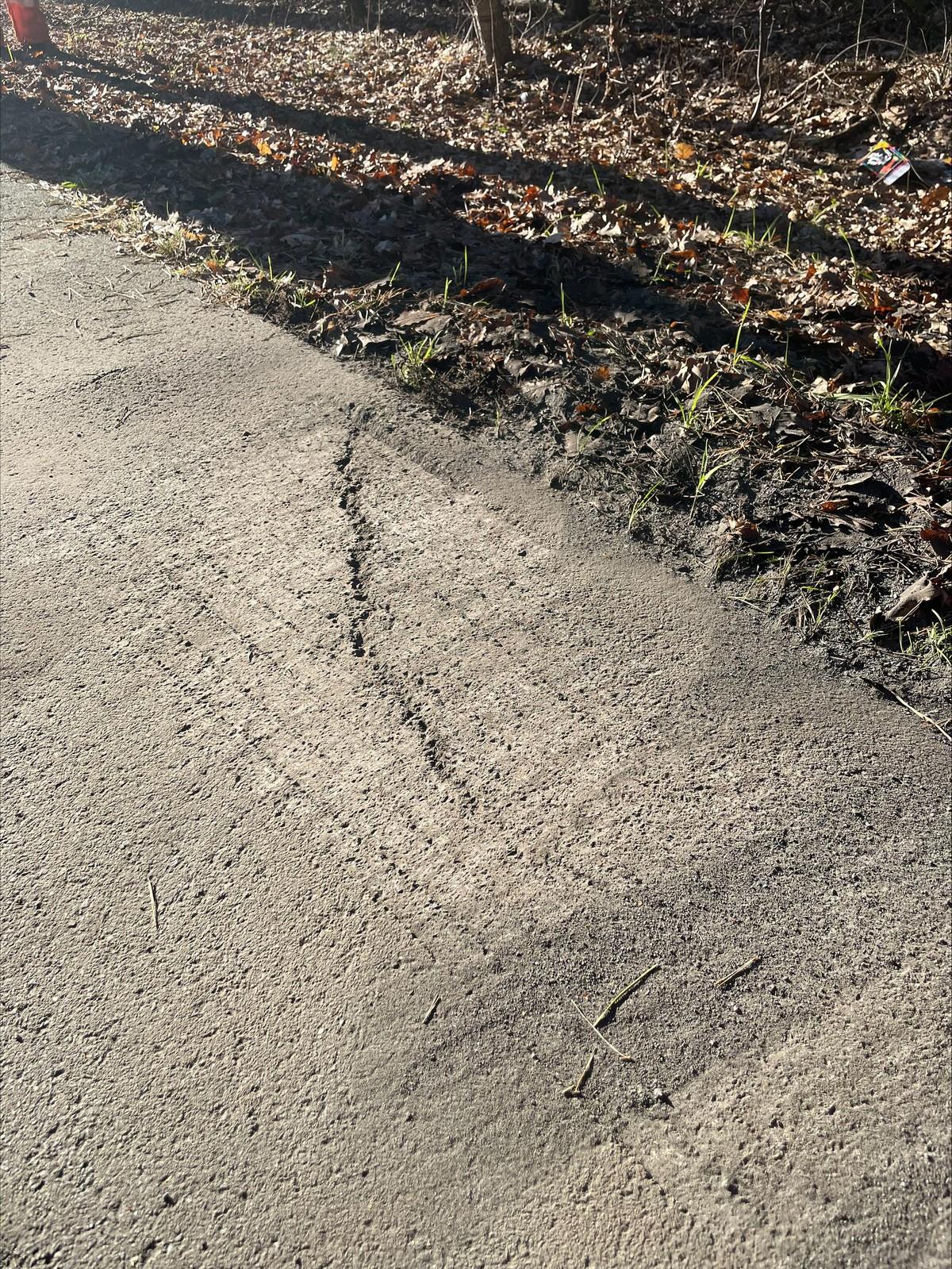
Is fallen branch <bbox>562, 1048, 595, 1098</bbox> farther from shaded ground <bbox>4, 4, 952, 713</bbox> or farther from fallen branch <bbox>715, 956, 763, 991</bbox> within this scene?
shaded ground <bbox>4, 4, 952, 713</bbox>

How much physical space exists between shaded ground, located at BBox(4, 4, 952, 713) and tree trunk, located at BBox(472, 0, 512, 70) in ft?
0.65

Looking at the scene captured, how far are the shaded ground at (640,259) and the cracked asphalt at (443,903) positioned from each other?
0.42 meters

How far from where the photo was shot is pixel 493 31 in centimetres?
901

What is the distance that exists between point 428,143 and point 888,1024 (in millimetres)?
7534

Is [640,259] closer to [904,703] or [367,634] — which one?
[367,634]

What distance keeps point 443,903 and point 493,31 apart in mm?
9571

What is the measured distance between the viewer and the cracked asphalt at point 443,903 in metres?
1.75

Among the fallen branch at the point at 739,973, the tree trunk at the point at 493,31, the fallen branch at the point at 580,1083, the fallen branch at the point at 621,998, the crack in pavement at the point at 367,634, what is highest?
the tree trunk at the point at 493,31

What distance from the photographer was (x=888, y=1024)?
1.93 meters

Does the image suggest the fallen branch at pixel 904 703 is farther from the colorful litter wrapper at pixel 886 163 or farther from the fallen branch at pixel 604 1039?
the colorful litter wrapper at pixel 886 163

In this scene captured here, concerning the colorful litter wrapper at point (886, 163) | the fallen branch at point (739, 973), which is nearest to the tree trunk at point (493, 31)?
the colorful litter wrapper at point (886, 163)

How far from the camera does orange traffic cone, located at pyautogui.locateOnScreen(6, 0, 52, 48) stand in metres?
12.0

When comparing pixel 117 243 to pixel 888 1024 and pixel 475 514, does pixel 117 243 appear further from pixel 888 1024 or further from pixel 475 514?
pixel 888 1024

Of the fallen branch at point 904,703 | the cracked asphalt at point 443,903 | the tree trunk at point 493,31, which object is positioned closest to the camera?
the cracked asphalt at point 443,903
